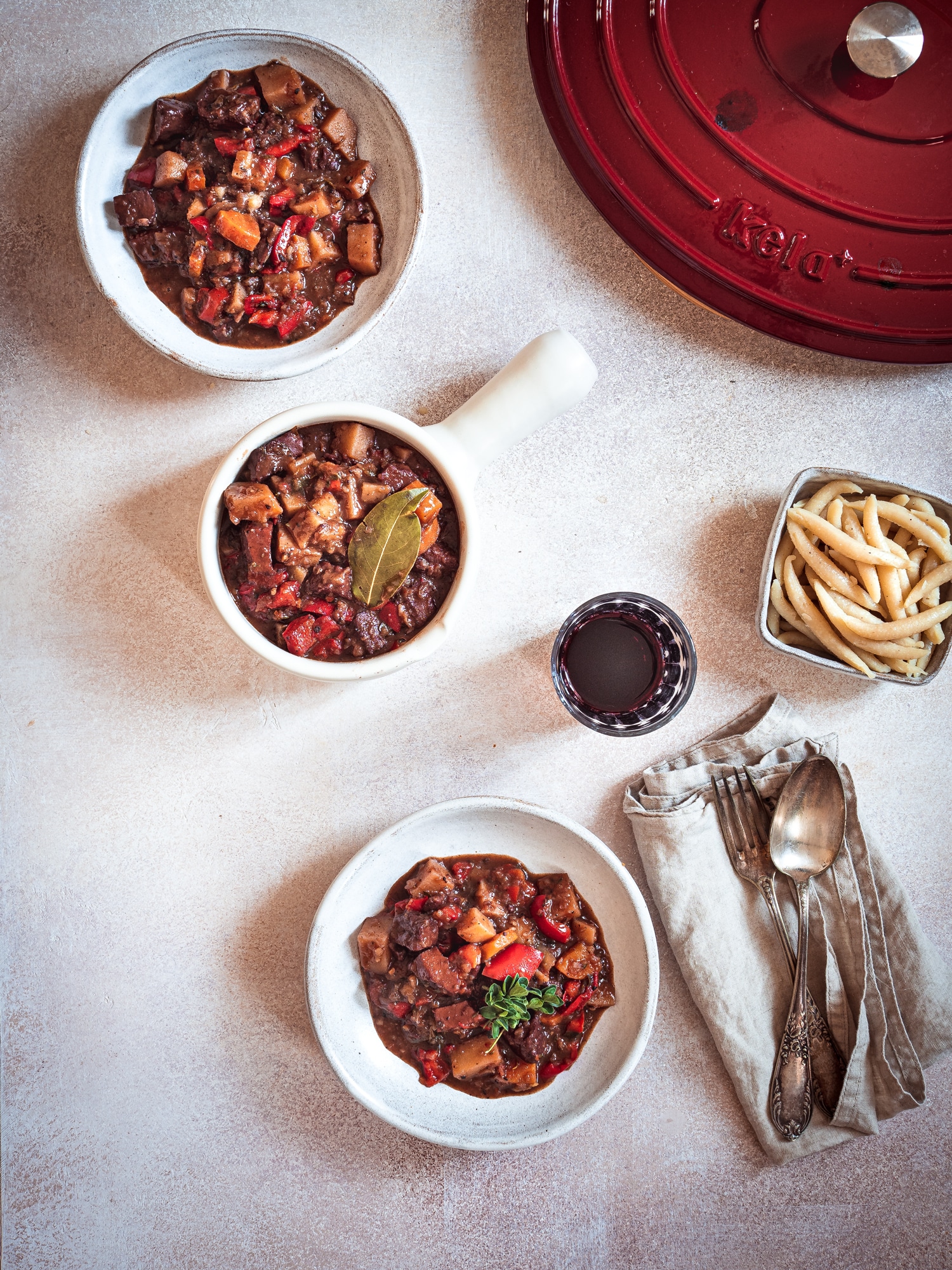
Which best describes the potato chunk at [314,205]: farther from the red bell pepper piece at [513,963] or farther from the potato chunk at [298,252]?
the red bell pepper piece at [513,963]

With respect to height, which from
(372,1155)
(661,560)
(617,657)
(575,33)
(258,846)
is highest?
(575,33)

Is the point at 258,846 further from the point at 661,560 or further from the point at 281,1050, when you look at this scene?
the point at 661,560

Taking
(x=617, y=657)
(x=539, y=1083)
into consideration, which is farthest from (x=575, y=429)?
(x=539, y=1083)

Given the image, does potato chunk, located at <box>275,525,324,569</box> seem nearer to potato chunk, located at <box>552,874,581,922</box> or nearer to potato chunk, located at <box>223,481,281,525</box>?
potato chunk, located at <box>223,481,281,525</box>

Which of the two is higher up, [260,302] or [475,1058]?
[260,302]

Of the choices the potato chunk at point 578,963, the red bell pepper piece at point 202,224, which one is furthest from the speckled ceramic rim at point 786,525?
the red bell pepper piece at point 202,224

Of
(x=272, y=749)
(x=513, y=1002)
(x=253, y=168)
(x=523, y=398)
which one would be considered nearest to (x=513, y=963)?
(x=513, y=1002)

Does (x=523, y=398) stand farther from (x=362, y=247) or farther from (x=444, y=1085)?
(x=444, y=1085)
